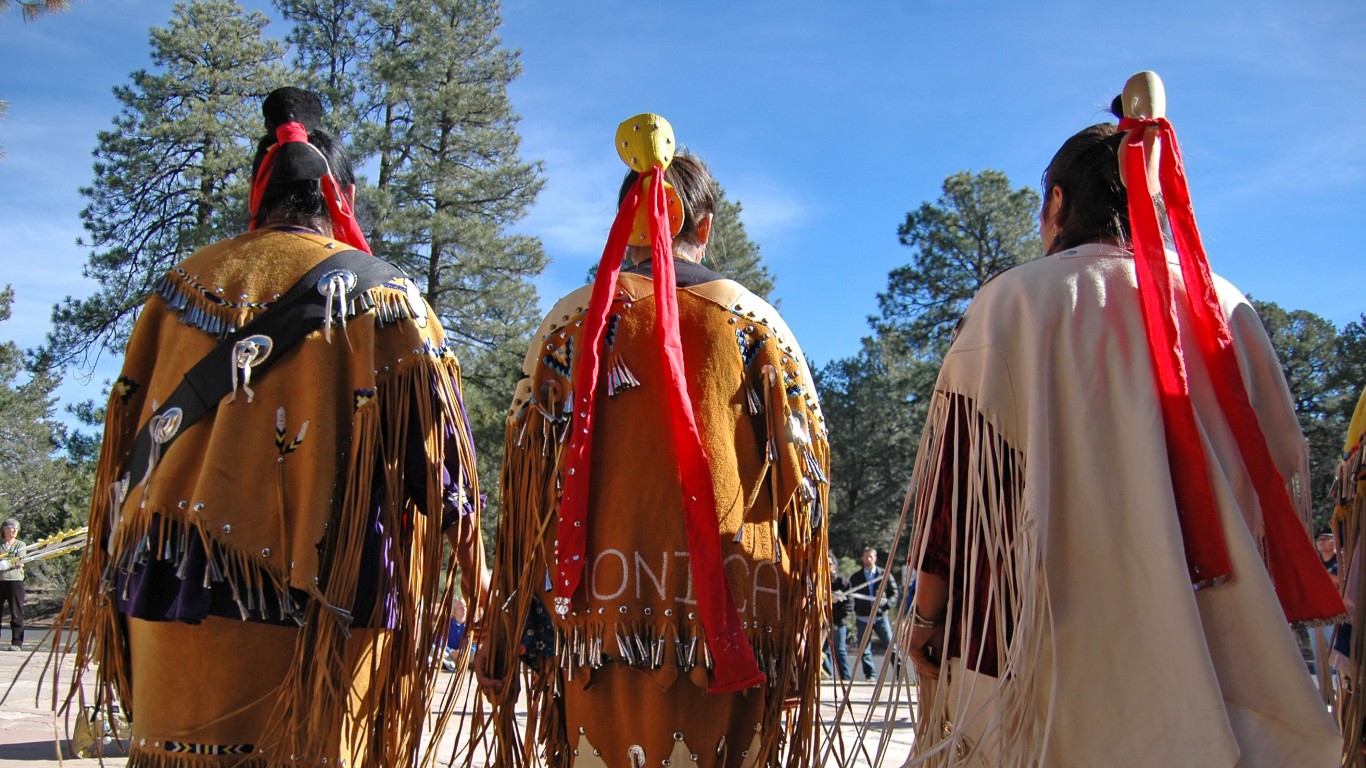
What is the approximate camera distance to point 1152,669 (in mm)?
1854

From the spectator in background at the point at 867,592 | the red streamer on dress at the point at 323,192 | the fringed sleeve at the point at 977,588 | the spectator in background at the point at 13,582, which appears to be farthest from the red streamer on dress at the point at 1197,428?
the spectator in background at the point at 13,582

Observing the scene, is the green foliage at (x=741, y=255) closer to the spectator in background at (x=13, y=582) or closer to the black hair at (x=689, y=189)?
the spectator in background at (x=13, y=582)

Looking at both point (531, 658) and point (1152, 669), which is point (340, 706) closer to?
point (531, 658)

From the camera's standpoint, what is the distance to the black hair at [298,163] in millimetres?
2648

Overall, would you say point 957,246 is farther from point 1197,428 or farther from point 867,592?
point 1197,428

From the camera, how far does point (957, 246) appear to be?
25.9 meters

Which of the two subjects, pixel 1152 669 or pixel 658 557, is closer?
pixel 1152 669

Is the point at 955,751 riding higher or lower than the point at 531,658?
lower

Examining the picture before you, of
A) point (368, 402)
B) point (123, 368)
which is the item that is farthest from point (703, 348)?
point (123, 368)

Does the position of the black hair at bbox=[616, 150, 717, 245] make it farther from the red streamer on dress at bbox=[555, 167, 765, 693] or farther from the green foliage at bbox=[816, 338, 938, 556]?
the green foliage at bbox=[816, 338, 938, 556]

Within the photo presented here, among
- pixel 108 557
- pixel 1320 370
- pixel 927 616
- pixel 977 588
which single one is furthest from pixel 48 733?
pixel 1320 370

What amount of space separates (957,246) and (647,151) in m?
24.2

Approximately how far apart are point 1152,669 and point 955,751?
369mm

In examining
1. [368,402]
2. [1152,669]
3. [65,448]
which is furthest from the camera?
[65,448]
